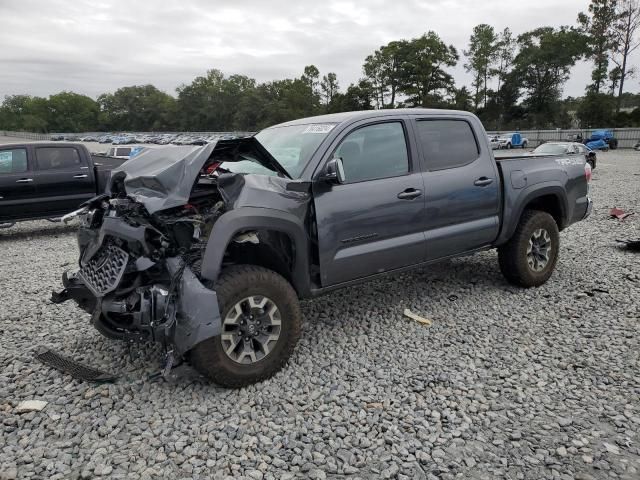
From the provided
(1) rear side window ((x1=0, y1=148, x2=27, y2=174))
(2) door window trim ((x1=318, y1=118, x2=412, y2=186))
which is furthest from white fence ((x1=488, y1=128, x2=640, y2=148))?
(1) rear side window ((x1=0, y1=148, x2=27, y2=174))

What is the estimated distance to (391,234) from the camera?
4.11 m

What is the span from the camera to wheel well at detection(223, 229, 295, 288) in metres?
3.66

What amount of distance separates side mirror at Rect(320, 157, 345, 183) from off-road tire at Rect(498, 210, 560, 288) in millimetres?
2508

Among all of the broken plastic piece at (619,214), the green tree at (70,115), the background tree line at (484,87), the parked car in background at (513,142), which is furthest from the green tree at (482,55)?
the green tree at (70,115)

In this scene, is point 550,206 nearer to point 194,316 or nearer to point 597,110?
point 194,316

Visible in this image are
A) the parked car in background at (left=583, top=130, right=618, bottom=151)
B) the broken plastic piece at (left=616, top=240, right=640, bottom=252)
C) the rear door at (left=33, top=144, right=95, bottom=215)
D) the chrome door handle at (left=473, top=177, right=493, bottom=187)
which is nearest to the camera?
the chrome door handle at (left=473, top=177, right=493, bottom=187)

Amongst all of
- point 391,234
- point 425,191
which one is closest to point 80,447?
point 391,234

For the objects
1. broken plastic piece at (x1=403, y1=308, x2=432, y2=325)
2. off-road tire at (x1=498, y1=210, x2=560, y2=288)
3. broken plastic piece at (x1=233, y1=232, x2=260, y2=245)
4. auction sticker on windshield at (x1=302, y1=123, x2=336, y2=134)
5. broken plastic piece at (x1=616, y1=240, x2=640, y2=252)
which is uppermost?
auction sticker on windshield at (x1=302, y1=123, x2=336, y2=134)

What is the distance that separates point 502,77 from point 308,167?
7302cm

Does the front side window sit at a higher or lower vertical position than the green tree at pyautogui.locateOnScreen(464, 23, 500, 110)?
lower

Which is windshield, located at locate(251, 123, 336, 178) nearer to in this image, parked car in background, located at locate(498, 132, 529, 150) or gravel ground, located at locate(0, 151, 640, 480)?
gravel ground, located at locate(0, 151, 640, 480)

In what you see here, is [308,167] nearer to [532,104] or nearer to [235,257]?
[235,257]

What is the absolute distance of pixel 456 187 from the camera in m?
4.54

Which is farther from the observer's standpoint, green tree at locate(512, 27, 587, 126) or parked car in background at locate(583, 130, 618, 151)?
green tree at locate(512, 27, 587, 126)
